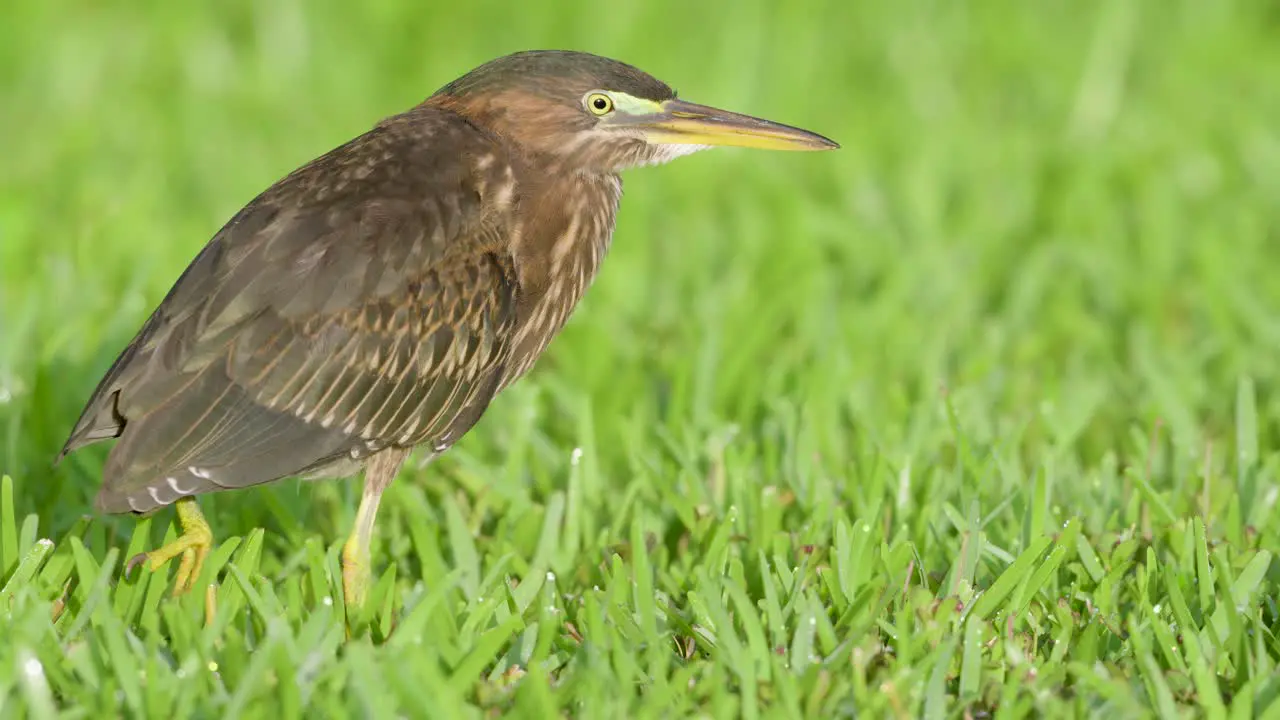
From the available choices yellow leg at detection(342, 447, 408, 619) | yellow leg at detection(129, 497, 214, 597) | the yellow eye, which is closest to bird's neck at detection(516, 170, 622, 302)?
the yellow eye

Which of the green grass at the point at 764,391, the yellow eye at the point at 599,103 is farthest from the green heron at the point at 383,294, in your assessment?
the green grass at the point at 764,391

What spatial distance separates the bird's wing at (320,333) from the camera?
12.9 feet

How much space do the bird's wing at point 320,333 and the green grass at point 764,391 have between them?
30cm

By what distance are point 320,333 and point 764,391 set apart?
6.72 ft

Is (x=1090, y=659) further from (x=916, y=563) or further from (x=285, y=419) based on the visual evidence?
(x=285, y=419)

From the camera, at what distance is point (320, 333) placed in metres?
4.03

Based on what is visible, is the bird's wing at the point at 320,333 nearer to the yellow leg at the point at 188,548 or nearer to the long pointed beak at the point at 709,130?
the yellow leg at the point at 188,548

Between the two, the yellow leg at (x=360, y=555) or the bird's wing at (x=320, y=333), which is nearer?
the bird's wing at (x=320, y=333)

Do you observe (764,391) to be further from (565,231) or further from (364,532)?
(364,532)

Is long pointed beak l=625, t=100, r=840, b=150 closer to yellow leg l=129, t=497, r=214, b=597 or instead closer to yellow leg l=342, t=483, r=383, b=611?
yellow leg l=342, t=483, r=383, b=611

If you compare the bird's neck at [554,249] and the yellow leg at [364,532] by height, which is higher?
the bird's neck at [554,249]

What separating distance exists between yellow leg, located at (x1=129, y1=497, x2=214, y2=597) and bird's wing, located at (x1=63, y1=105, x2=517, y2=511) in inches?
13.3

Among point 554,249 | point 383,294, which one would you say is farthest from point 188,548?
point 554,249

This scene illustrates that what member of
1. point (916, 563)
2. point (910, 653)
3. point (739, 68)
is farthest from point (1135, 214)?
point (910, 653)
